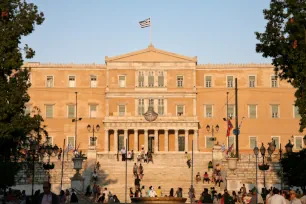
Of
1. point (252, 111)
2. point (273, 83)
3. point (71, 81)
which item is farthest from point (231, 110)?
point (71, 81)

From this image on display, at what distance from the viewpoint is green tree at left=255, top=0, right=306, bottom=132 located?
104 feet

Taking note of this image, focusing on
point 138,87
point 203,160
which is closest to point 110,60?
point 138,87

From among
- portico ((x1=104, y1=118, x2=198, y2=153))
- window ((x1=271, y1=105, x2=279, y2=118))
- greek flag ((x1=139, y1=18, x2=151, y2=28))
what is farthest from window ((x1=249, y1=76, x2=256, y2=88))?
greek flag ((x1=139, y1=18, x2=151, y2=28))

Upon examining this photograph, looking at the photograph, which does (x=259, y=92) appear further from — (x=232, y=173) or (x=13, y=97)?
(x=13, y=97)

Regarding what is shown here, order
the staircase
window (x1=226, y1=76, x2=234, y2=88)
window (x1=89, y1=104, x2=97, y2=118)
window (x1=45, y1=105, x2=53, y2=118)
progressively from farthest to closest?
window (x1=226, y1=76, x2=234, y2=88), window (x1=45, y1=105, x2=53, y2=118), window (x1=89, y1=104, x2=97, y2=118), the staircase

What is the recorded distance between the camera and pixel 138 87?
70.6m

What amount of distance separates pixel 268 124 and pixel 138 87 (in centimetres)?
1328

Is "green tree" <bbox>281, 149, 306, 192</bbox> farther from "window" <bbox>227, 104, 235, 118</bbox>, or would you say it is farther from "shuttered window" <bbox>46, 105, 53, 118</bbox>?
"shuttered window" <bbox>46, 105, 53, 118</bbox>

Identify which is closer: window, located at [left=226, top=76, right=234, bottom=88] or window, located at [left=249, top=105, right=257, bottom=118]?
window, located at [left=249, top=105, right=257, bottom=118]

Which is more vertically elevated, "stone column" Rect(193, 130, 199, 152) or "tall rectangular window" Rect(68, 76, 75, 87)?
"tall rectangular window" Rect(68, 76, 75, 87)

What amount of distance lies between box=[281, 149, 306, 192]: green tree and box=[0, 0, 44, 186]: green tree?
39.1 ft

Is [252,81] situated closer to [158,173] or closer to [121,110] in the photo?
[121,110]

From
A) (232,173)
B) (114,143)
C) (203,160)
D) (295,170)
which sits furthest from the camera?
(114,143)

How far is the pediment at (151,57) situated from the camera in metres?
70.5
